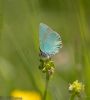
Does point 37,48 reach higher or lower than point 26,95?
higher

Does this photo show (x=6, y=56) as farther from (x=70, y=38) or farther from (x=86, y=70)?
(x=86, y=70)

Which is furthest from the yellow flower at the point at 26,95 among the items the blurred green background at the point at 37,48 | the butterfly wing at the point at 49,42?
the butterfly wing at the point at 49,42

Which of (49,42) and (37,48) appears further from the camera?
(37,48)

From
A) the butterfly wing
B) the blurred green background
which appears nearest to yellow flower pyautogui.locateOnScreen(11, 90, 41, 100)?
the blurred green background

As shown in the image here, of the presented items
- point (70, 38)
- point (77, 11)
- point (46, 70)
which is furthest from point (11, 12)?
point (46, 70)

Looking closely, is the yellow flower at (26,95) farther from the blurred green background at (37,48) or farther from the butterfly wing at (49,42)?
the butterfly wing at (49,42)

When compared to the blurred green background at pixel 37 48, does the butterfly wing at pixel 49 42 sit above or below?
below
